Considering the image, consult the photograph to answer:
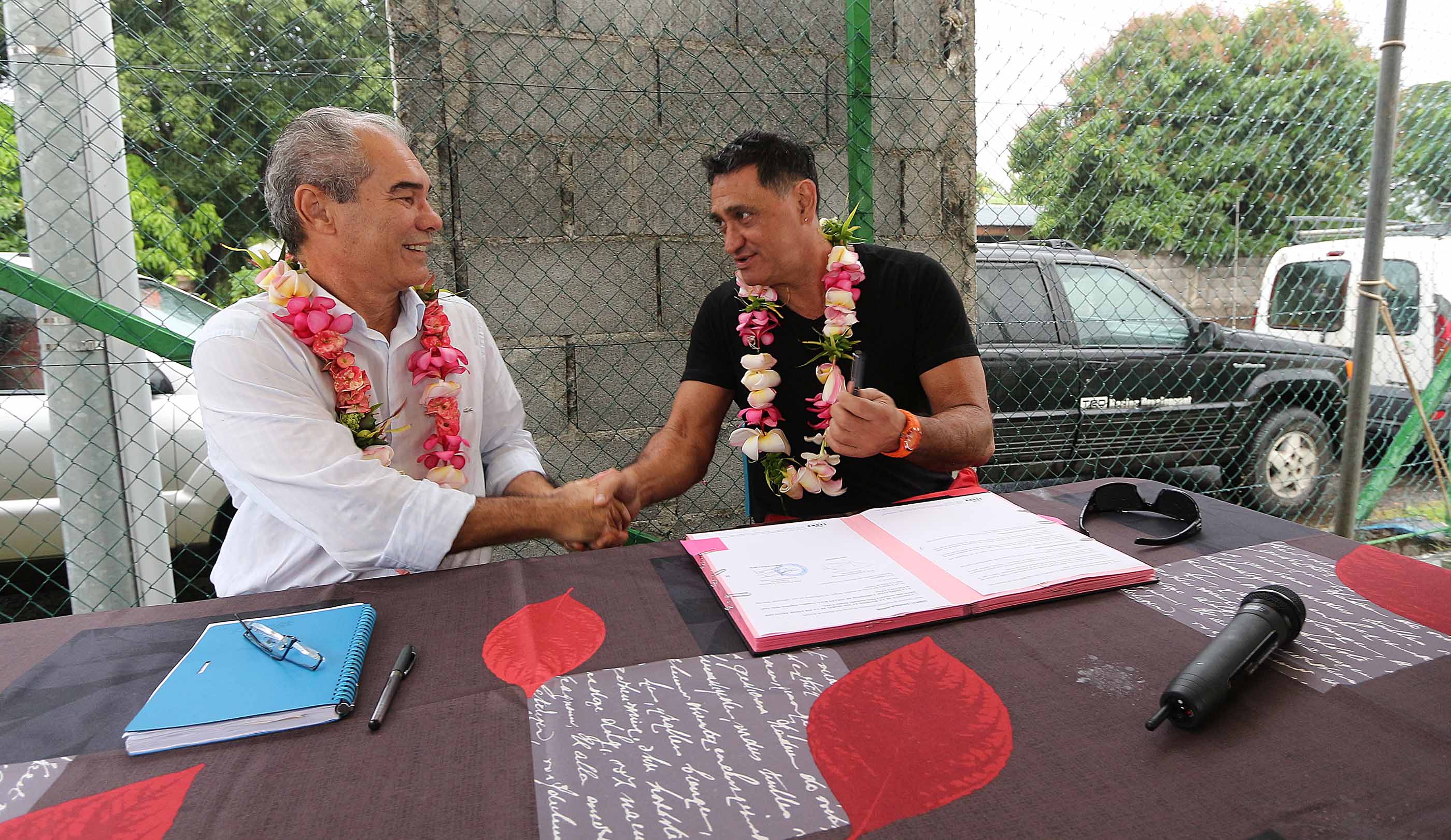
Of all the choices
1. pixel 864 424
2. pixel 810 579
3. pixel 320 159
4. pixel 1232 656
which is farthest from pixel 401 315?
pixel 1232 656

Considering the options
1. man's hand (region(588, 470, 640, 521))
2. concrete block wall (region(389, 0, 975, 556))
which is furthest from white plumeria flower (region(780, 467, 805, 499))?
concrete block wall (region(389, 0, 975, 556))

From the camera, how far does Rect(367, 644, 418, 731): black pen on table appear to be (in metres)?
0.91

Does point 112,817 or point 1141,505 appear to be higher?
point 1141,505

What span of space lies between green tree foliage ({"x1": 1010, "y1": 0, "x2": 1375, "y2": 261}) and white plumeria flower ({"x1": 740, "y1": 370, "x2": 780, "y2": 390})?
1.94 meters

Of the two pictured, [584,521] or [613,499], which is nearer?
[584,521]

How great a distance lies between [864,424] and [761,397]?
24.3 inches

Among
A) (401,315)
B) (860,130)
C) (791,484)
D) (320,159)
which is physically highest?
(860,130)

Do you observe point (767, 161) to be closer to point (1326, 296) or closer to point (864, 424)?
point (864, 424)

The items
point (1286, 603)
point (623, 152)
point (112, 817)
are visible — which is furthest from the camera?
point (623, 152)

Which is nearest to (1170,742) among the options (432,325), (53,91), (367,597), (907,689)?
(907,689)

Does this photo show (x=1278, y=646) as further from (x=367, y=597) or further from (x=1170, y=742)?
(x=367, y=597)

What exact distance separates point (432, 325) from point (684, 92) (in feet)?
5.24

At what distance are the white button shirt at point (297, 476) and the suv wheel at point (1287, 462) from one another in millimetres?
4951

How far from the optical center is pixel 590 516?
1.69 meters
